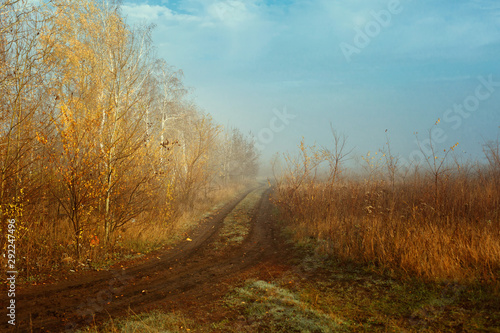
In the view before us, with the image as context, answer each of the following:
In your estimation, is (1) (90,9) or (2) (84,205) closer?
(2) (84,205)

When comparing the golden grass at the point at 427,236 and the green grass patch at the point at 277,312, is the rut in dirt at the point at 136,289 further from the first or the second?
the golden grass at the point at 427,236

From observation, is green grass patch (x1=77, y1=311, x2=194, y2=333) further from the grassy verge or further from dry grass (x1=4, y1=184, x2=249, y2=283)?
dry grass (x1=4, y1=184, x2=249, y2=283)

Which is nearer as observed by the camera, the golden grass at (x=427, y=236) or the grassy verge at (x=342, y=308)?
the grassy verge at (x=342, y=308)

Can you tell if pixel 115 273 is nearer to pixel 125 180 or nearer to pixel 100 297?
pixel 100 297

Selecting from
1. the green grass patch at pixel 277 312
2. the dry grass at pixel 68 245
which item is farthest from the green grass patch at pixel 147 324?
the dry grass at pixel 68 245

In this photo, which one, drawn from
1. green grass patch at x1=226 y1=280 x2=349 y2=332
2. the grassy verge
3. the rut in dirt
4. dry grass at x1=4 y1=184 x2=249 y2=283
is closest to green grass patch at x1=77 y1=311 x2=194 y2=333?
the grassy verge

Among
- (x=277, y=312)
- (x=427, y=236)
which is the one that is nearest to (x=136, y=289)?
(x=277, y=312)

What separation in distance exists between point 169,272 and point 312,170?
29.8 feet

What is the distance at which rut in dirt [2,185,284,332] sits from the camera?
4770 mm

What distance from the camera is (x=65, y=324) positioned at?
4.51m

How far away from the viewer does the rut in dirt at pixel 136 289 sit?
15.6 feet

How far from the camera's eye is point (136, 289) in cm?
605

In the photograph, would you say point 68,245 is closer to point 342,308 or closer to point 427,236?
point 342,308

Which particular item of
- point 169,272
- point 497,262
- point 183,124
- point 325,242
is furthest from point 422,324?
point 183,124
